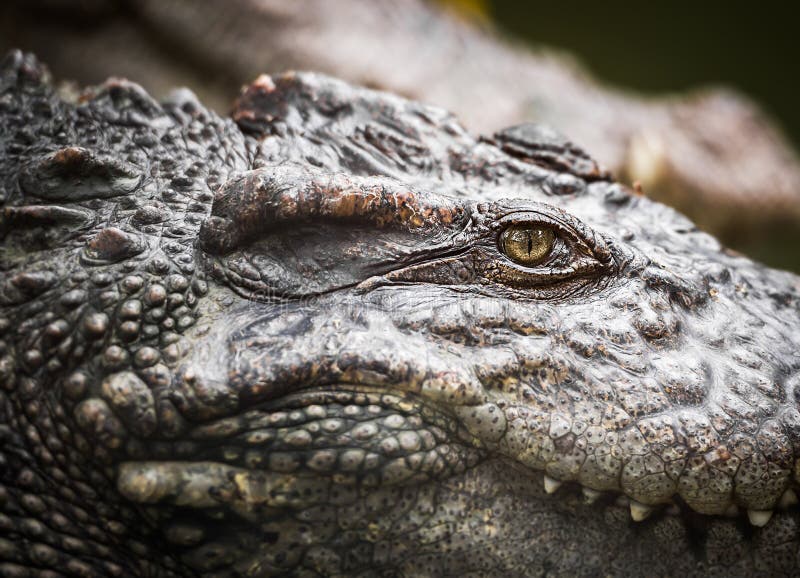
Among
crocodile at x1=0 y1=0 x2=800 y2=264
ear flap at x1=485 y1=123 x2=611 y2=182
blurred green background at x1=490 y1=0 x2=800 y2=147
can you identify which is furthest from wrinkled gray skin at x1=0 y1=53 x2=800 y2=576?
blurred green background at x1=490 y1=0 x2=800 y2=147

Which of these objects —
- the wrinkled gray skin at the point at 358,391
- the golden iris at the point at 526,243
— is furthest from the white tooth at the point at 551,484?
the golden iris at the point at 526,243

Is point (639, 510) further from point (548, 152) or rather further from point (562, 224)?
point (548, 152)

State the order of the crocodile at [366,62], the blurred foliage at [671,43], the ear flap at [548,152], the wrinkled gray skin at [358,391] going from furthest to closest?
the blurred foliage at [671,43] < the crocodile at [366,62] < the ear flap at [548,152] < the wrinkled gray skin at [358,391]

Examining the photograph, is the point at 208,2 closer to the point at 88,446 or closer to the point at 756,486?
the point at 88,446

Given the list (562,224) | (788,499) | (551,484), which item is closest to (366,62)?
(562,224)

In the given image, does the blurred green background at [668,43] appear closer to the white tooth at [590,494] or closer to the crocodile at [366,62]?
the crocodile at [366,62]

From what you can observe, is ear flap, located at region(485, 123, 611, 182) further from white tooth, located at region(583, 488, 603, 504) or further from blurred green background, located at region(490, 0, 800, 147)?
blurred green background, located at region(490, 0, 800, 147)
